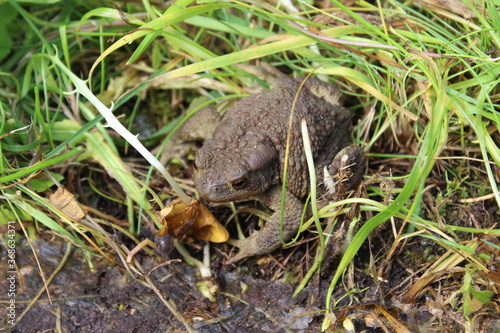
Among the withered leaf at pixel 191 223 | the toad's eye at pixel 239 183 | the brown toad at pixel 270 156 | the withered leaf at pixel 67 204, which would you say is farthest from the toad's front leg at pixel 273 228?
the withered leaf at pixel 67 204

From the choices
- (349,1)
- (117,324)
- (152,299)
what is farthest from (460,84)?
(117,324)

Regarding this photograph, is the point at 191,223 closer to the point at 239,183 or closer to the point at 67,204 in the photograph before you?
the point at 239,183

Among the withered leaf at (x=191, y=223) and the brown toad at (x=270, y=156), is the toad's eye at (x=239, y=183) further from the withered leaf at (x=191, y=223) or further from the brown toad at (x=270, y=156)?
the withered leaf at (x=191, y=223)

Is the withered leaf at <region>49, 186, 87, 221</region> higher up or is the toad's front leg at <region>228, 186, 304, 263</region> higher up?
the withered leaf at <region>49, 186, 87, 221</region>

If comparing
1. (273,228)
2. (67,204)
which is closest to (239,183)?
(273,228)

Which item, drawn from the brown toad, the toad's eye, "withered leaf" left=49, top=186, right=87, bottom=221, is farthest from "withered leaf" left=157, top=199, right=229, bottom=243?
"withered leaf" left=49, top=186, right=87, bottom=221

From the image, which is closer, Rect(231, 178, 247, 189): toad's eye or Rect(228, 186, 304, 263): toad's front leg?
Rect(231, 178, 247, 189): toad's eye

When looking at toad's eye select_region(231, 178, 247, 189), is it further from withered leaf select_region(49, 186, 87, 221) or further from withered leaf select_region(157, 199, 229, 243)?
withered leaf select_region(49, 186, 87, 221)
